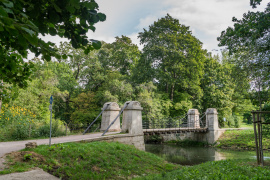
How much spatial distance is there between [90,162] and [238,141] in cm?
1571

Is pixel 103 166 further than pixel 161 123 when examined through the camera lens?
No

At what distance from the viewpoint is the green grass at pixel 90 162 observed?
5.01 metres

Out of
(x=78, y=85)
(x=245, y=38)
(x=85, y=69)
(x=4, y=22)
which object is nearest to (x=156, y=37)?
(x=85, y=69)

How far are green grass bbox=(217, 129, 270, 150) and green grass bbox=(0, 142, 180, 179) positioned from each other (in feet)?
38.7

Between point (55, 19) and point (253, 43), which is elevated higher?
point (253, 43)

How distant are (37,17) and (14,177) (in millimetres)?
3379

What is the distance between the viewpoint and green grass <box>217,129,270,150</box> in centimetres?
1639

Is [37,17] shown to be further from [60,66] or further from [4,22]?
[60,66]

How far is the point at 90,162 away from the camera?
6008 millimetres

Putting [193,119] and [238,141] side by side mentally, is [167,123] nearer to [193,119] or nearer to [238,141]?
[193,119]

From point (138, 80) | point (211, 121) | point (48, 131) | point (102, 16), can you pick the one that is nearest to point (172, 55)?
point (138, 80)

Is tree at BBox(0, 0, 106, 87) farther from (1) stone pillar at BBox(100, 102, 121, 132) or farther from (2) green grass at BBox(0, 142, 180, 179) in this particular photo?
(1) stone pillar at BBox(100, 102, 121, 132)

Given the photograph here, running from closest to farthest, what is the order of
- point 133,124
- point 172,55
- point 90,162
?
point 90,162 < point 133,124 < point 172,55

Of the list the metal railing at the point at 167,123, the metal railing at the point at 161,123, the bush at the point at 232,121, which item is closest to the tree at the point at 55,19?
the metal railing at the point at 161,123
